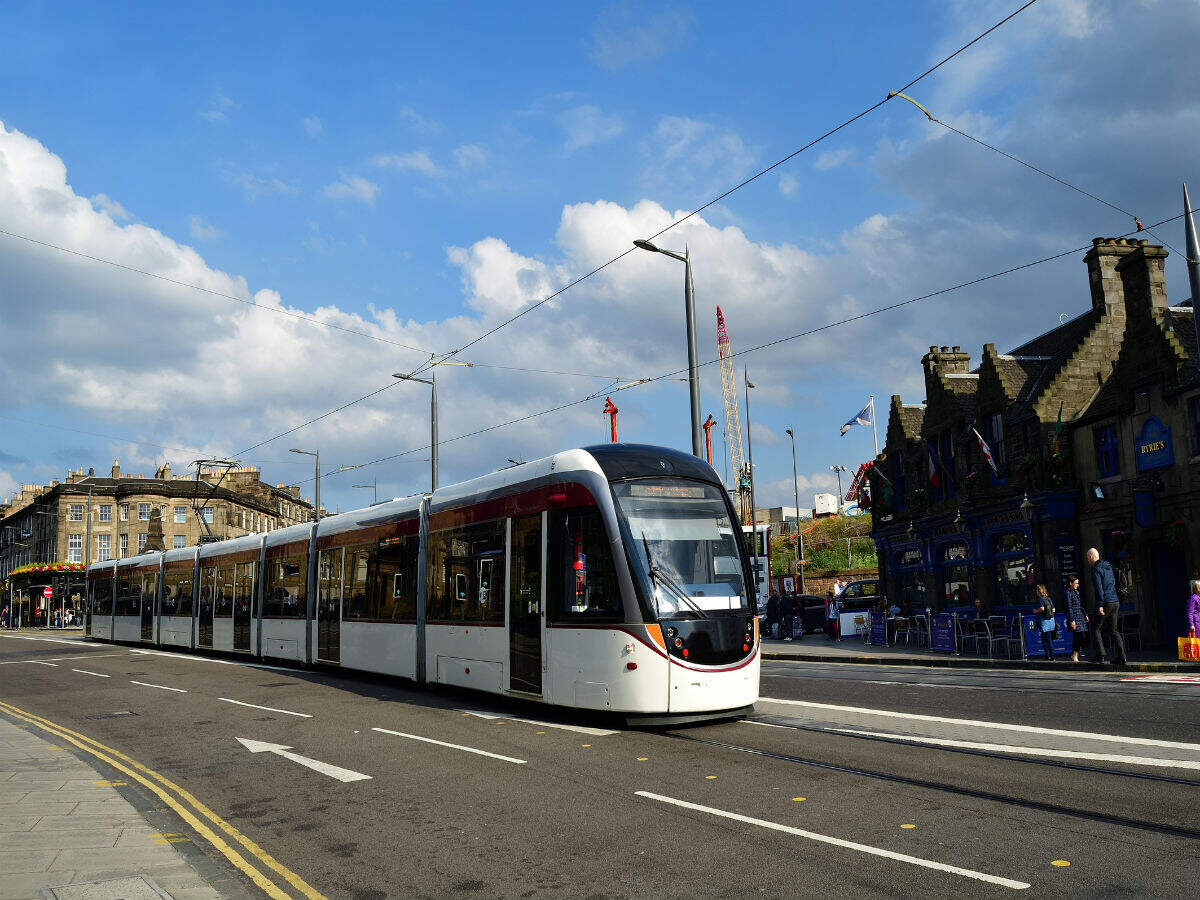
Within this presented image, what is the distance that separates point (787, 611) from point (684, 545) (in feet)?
74.0

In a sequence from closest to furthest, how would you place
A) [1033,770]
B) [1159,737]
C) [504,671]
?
1. [1033,770]
2. [1159,737]
3. [504,671]

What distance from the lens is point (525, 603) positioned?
12.9 metres

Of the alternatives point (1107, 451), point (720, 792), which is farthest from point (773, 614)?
point (720, 792)

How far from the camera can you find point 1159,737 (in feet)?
32.7

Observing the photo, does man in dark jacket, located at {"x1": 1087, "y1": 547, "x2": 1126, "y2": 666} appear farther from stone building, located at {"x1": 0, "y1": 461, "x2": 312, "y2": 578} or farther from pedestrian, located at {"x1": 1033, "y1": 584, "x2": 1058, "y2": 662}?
stone building, located at {"x1": 0, "y1": 461, "x2": 312, "y2": 578}

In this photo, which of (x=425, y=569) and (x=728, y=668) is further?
(x=425, y=569)

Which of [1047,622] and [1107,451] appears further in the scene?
[1107,451]

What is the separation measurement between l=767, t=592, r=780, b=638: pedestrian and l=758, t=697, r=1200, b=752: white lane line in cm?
1923

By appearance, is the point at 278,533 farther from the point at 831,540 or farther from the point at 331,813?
the point at 831,540

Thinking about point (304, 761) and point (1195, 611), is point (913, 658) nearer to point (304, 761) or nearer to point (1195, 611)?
point (1195, 611)

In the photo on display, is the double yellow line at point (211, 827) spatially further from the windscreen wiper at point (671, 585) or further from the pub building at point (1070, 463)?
the pub building at point (1070, 463)

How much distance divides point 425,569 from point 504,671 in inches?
140

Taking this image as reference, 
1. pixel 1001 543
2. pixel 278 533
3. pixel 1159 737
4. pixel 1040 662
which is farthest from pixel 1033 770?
pixel 1001 543

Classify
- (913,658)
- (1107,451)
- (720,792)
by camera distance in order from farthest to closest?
1. (1107,451)
2. (913,658)
3. (720,792)
